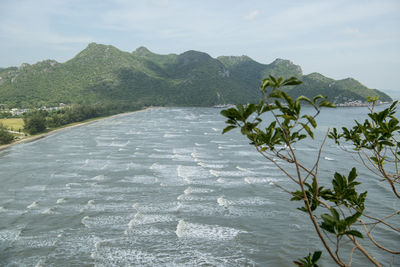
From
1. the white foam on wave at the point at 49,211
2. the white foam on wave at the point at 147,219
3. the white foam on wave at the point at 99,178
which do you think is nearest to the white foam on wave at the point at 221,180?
the white foam on wave at the point at 147,219

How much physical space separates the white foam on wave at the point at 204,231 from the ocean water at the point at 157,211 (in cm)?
8

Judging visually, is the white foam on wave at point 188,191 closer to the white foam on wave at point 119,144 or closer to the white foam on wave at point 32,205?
the white foam on wave at point 32,205

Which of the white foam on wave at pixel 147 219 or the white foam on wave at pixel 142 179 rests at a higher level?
the white foam on wave at pixel 142 179

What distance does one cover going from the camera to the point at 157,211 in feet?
88.7

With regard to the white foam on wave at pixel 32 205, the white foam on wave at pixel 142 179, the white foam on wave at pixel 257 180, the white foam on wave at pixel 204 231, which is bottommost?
the white foam on wave at pixel 204 231

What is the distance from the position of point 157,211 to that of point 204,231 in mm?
5479

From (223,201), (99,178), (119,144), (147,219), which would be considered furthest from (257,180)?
(119,144)

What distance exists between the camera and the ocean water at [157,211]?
20453mm

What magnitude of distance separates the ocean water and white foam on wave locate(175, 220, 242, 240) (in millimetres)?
78

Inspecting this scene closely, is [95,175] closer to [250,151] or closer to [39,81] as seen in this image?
[250,151]

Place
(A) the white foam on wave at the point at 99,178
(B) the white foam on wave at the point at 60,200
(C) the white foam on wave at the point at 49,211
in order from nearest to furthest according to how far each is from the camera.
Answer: (C) the white foam on wave at the point at 49,211 < (B) the white foam on wave at the point at 60,200 < (A) the white foam on wave at the point at 99,178

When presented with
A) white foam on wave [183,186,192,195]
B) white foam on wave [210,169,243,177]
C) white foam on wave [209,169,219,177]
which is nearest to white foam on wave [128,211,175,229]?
white foam on wave [183,186,192,195]

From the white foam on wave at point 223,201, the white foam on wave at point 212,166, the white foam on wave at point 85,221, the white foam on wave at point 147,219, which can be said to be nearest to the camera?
the white foam on wave at point 85,221

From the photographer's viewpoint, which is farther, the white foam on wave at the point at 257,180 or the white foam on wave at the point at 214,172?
the white foam on wave at the point at 214,172
